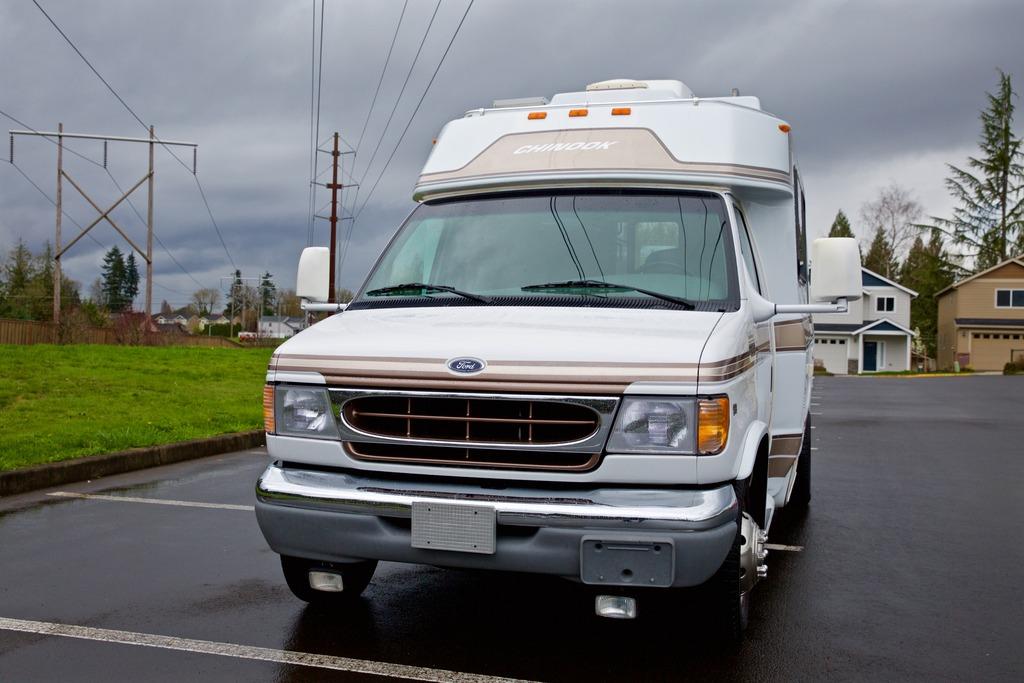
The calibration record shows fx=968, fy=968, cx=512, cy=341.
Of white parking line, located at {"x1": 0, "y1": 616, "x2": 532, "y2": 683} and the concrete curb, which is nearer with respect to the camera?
white parking line, located at {"x1": 0, "y1": 616, "x2": 532, "y2": 683}

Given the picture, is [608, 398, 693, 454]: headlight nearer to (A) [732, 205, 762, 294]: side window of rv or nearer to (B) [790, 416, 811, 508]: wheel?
(A) [732, 205, 762, 294]: side window of rv

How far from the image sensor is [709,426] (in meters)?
3.83

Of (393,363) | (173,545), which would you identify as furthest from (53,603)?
(393,363)

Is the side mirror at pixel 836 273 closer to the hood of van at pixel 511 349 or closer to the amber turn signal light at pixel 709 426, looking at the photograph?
the hood of van at pixel 511 349

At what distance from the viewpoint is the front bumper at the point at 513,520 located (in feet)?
12.3

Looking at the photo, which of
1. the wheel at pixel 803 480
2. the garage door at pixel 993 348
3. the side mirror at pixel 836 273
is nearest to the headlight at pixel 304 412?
the side mirror at pixel 836 273

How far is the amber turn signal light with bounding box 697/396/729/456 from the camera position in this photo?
383cm

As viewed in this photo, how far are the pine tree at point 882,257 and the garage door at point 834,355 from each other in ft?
71.6

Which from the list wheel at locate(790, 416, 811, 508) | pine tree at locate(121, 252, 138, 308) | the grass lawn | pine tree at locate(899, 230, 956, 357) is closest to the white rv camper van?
wheel at locate(790, 416, 811, 508)

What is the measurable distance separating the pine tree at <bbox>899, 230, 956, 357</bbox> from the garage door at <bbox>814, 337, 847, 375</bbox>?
1342 centimetres

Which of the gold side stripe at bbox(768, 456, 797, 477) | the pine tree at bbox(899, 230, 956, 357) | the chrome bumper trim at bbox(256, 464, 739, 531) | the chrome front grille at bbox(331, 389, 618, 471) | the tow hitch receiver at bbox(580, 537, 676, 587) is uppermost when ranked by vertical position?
the pine tree at bbox(899, 230, 956, 357)

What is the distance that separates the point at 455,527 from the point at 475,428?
41 centimetres

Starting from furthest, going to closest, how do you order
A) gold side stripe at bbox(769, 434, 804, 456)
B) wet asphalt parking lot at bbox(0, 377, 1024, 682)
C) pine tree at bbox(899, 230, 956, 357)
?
1. pine tree at bbox(899, 230, 956, 357)
2. gold side stripe at bbox(769, 434, 804, 456)
3. wet asphalt parking lot at bbox(0, 377, 1024, 682)

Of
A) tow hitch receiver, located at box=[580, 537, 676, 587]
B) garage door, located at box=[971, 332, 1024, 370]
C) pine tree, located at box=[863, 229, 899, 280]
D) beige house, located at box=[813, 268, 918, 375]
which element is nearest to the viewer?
tow hitch receiver, located at box=[580, 537, 676, 587]
